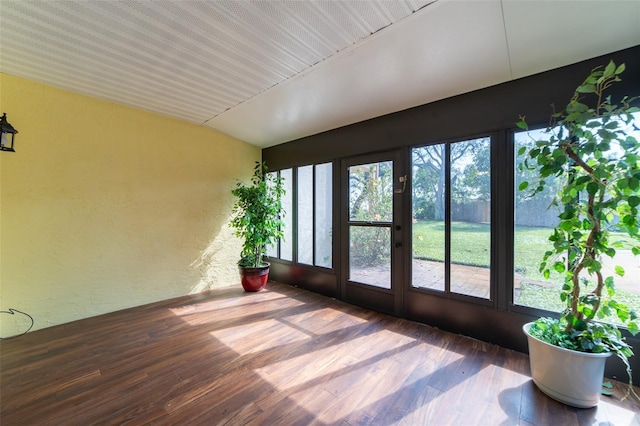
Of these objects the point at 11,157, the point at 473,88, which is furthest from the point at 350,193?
the point at 11,157

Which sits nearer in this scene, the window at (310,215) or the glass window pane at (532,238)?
the glass window pane at (532,238)

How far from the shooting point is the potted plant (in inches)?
154

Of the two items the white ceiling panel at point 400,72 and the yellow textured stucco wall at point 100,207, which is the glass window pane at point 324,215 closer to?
the white ceiling panel at point 400,72

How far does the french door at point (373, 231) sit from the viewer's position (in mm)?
3008

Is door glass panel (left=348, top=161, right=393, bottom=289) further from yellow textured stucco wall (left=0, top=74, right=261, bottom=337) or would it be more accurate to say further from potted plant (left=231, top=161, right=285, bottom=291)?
yellow textured stucco wall (left=0, top=74, right=261, bottom=337)

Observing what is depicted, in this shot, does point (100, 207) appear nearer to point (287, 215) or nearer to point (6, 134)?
point (6, 134)

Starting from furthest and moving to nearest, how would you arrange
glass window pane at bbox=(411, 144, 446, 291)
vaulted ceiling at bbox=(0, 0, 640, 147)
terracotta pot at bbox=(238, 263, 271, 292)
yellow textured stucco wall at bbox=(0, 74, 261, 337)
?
terracotta pot at bbox=(238, 263, 271, 292) → glass window pane at bbox=(411, 144, 446, 291) → yellow textured stucco wall at bbox=(0, 74, 261, 337) → vaulted ceiling at bbox=(0, 0, 640, 147)

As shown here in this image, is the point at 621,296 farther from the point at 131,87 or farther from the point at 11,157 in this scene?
the point at 11,157

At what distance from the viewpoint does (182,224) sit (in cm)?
375

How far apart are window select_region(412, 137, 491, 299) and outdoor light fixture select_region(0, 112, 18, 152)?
12.9 feet

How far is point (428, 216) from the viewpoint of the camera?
2.79 meters

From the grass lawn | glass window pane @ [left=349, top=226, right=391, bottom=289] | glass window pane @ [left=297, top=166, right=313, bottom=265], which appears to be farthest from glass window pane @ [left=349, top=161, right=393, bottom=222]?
glass window pane @ [left=297, top=166, right=313, bottom=265]

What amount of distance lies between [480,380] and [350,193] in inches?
92.2

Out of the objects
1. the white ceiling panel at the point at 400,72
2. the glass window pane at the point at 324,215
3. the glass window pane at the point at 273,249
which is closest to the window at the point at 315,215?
the glass window pane at the point at 324,215
